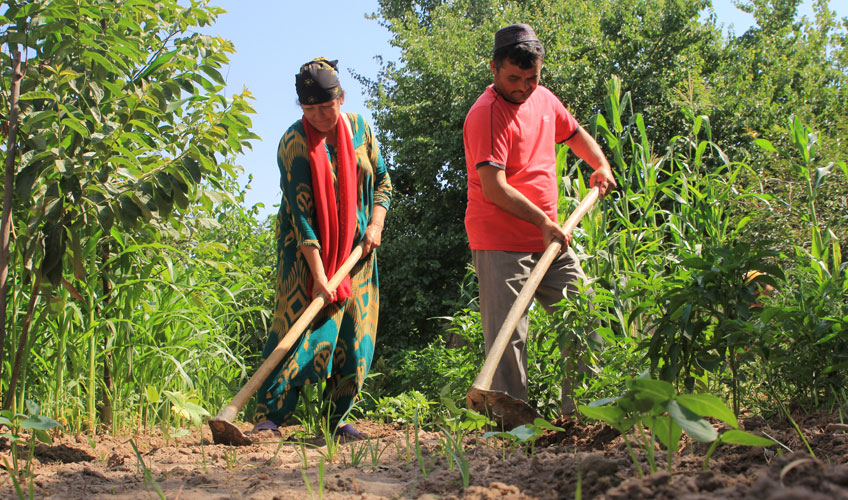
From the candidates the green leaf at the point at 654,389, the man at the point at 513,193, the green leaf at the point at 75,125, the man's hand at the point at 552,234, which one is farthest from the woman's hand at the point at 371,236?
the green leaf at the point at 654,389

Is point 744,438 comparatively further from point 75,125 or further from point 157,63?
point 157,63

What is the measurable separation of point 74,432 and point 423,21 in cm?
2468

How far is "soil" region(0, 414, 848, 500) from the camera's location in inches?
43.4

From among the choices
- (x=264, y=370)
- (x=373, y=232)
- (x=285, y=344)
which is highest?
(x=373, y=232)

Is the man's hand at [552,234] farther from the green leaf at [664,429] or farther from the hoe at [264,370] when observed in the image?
the green leaf at [664,429]

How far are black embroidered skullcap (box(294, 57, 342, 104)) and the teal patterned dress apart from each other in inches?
8.0

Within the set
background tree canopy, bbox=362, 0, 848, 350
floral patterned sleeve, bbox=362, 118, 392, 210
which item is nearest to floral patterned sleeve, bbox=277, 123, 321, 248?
floral patterned sleeve, bbox=362, 118, 392, 210

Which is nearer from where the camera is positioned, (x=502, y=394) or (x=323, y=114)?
(x=502, y=394)

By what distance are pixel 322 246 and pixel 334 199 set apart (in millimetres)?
229

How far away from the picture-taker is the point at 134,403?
129 inches

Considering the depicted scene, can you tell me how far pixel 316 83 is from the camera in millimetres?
2980

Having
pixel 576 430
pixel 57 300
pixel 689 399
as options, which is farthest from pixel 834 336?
pixel 57 300

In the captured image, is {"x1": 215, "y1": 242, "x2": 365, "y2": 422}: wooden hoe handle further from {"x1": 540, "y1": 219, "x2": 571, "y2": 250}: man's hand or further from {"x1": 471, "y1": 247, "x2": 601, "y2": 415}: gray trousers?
{"x1": 540, "y1": 219, "x2": 571, "y2": 250}: man's hand

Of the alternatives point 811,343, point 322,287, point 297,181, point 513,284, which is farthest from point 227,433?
point 811,343
